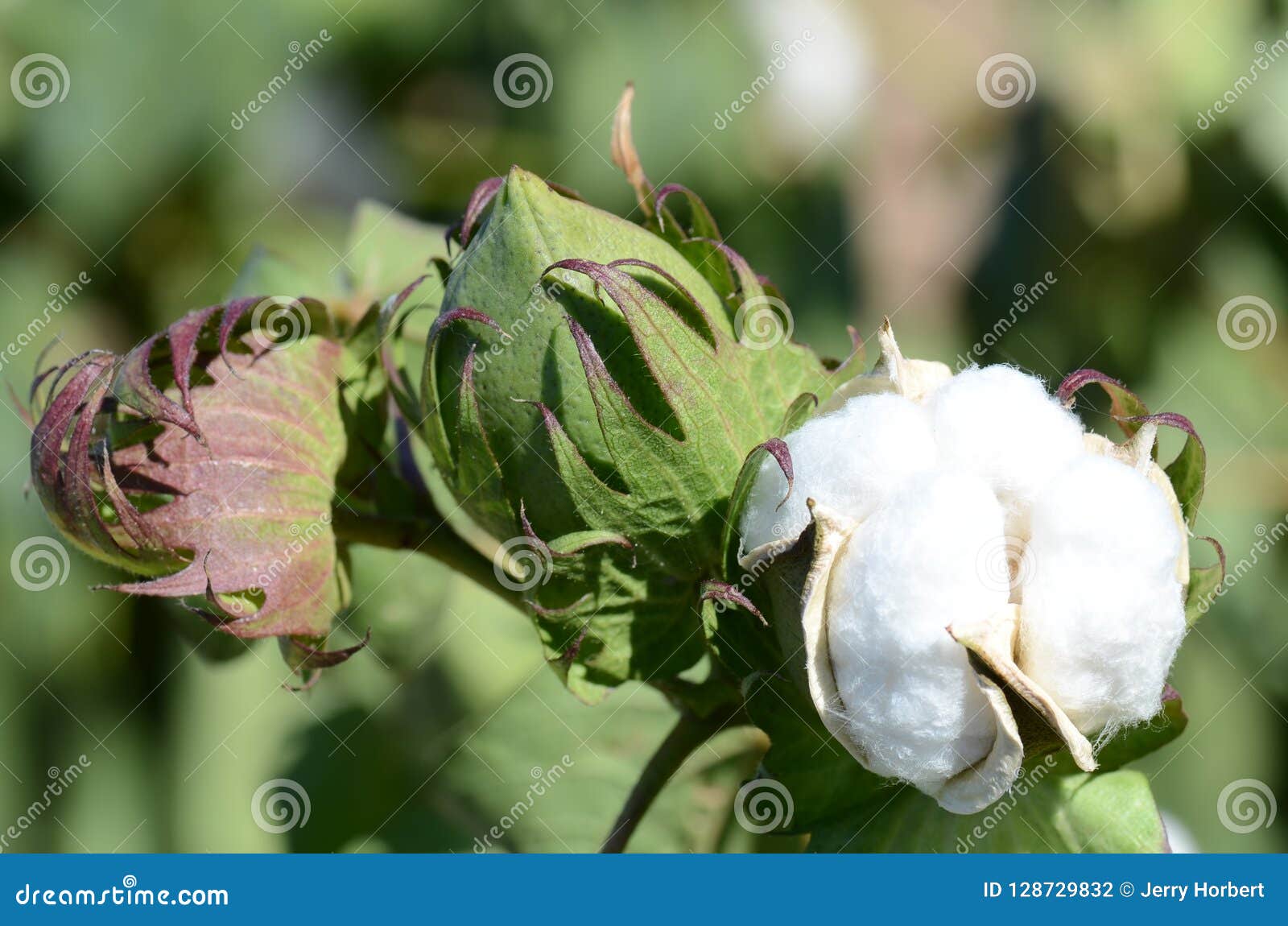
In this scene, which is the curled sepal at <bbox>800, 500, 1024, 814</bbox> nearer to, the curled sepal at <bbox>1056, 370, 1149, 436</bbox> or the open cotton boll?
the open cotton boll

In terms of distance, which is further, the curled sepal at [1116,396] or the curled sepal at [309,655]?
the curled sepal at [309,655]

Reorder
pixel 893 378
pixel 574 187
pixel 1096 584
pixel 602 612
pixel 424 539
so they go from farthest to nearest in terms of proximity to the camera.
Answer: pixel 574 187
pixel 424 539
pixel 602 612
pixel 893 378
pixel 1096 584

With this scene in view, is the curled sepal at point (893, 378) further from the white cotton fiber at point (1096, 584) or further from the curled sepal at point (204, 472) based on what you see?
the curled sepal at point (204, 472)

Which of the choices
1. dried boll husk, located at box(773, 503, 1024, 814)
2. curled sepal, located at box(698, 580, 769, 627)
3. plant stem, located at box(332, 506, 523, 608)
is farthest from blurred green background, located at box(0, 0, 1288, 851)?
dried boll husk, located at box(773, 503, 1024, 814)

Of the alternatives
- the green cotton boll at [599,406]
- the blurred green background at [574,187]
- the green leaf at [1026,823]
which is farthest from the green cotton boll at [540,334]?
the blurred green background at [574,187]

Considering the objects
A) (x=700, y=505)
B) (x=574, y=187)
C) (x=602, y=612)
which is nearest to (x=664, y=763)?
(x=602, y=612)

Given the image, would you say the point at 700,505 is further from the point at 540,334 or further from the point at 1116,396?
the point at 1116,396

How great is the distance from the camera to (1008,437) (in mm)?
809

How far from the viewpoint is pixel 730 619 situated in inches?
37.5

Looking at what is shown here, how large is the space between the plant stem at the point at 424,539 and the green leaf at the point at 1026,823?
0.43 meters

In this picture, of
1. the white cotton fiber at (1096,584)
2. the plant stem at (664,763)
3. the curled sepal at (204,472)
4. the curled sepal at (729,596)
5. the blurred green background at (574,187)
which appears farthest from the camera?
the blurred green background at (574,187)

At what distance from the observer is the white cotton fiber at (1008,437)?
81 centimetres

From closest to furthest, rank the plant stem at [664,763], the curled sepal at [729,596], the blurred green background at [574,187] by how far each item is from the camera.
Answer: the curled sepal at [729,596] → the plant stem at [664,763] → the blurred green background at [574,187]

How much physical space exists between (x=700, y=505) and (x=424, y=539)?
404 mm
